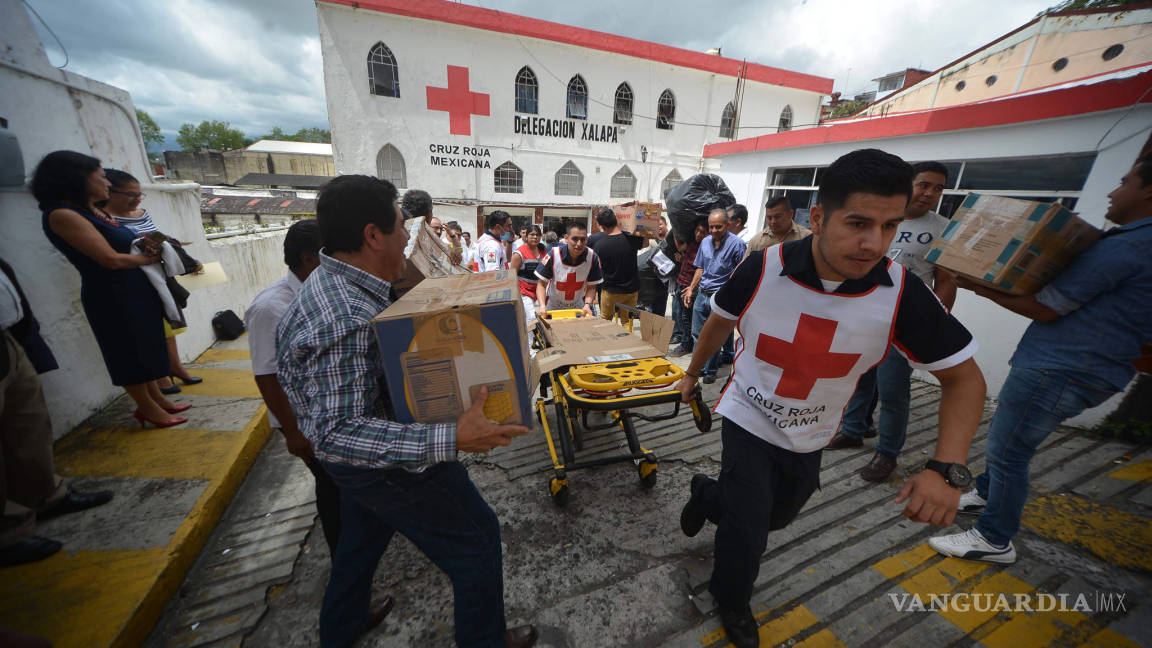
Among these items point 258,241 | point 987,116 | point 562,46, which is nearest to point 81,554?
point 258,241

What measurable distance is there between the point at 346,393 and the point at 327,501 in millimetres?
1121

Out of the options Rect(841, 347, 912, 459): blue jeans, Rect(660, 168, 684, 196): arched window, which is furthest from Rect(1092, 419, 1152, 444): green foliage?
Rect(660, 168, 684, 196): arched window

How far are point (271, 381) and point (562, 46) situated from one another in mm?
16681

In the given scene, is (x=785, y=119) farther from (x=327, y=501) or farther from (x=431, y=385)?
(x=327, y=501)

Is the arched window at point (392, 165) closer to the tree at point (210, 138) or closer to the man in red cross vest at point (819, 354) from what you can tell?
the man in red cross vest at point (819, 354)

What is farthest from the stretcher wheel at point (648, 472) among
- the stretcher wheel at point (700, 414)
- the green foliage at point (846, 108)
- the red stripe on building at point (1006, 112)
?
the green foliage at point (846, 108)

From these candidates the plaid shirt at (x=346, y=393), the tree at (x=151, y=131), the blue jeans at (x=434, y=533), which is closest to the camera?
the plaid shirt at (x=346, y=393)

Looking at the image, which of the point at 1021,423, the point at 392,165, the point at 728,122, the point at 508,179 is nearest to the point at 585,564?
the point at 1021,423

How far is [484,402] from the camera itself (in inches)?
50.4

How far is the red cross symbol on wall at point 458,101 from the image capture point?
13.6 metres

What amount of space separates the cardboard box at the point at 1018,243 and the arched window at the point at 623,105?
15773 millimetres

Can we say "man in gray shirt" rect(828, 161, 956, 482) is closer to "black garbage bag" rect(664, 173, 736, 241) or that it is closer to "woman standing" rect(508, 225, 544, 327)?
"black garbage bag" rect(664, 173, 736, 241)

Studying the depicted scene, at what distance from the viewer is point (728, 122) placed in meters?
17.3

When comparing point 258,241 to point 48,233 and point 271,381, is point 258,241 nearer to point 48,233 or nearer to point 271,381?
point 48,233
